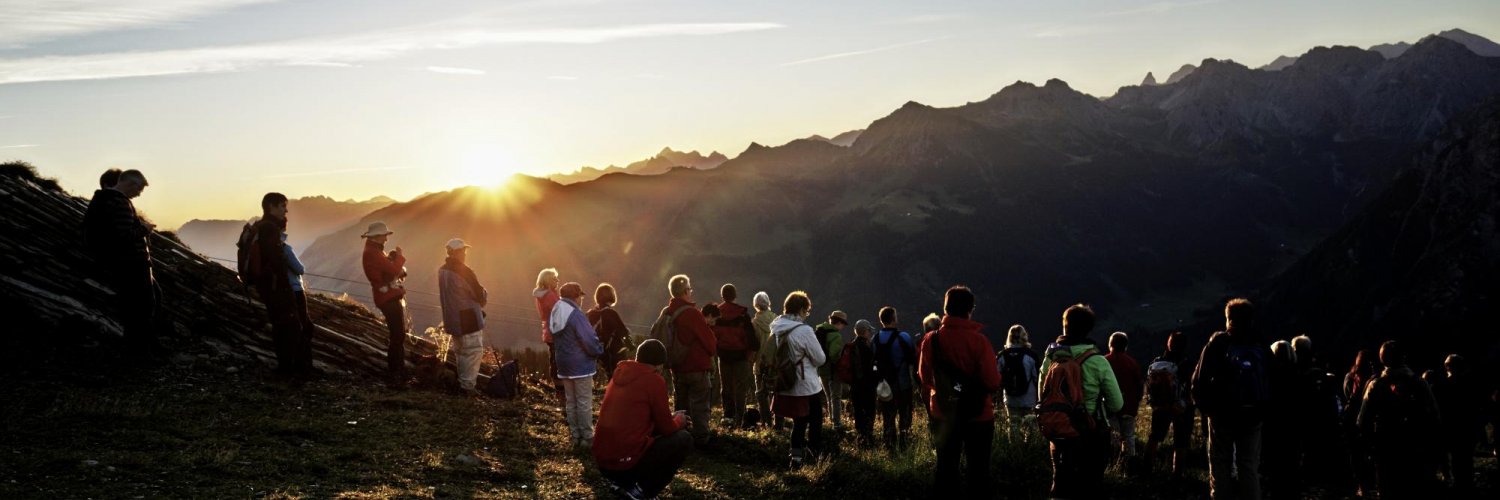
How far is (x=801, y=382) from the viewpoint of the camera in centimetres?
1097

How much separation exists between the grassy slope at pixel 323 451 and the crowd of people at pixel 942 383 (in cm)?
52

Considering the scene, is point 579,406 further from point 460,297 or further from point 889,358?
point 889,358

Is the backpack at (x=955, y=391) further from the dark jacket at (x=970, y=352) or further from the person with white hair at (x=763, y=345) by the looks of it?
the person with white hair at (x=763, y=345)

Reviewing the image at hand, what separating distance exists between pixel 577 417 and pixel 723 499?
2.76 metres

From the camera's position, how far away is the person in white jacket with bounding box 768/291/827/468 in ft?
36.0

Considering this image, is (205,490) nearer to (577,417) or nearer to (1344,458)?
(577,417)

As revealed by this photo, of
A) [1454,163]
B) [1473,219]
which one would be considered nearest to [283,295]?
[1473,219]

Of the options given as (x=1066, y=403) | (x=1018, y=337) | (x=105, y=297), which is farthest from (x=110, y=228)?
(x=1018, y=337)

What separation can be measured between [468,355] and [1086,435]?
921cm

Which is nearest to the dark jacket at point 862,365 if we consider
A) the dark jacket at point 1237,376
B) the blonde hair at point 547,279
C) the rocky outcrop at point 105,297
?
the blonde hair at point 547,279

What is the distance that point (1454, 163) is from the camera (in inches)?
5502

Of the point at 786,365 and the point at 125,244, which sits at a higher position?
the point at 125,244

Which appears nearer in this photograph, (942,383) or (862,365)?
(942,383)

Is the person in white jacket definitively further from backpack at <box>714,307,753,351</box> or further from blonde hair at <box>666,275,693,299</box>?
backpack at <box>714,307,753,351</box>
